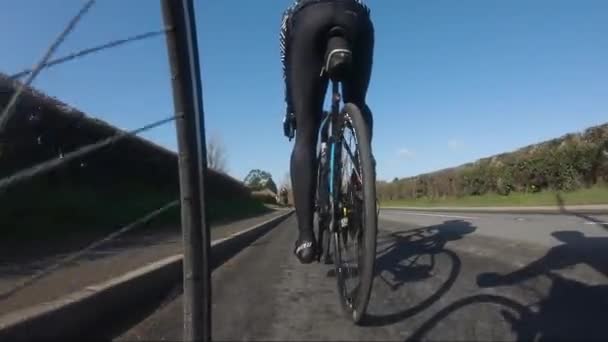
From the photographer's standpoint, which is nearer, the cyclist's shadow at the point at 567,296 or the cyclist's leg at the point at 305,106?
the cyclist's shadow at the point at 567,296

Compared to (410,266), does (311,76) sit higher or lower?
higher

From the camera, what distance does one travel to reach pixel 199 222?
180 centimetres

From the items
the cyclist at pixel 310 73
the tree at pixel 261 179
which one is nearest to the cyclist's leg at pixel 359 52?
the cyclist at pixel 310 73

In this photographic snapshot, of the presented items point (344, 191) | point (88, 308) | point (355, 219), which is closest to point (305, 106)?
point (344, 191)

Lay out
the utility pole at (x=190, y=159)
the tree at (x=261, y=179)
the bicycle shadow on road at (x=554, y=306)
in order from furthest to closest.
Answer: the tree at (x=261, y=179) < the bicycle shadow on road at (x=554, y=306) < the utility pole at (x=190, y=159)

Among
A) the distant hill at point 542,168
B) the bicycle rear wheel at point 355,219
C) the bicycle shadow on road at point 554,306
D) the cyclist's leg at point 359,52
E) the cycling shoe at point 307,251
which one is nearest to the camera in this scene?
the bicycle shadow on road at point 554,306

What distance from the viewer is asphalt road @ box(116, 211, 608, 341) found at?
234cm

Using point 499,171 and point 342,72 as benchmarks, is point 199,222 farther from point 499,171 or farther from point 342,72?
point 499,171

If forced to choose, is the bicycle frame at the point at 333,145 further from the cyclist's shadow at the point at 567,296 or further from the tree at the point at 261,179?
the tree at the point at 261,179

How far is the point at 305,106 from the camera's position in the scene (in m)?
3.10

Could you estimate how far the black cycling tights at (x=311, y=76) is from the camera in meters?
2.85

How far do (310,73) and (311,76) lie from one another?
2 centimetres

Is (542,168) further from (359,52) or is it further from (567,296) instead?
(359,52)

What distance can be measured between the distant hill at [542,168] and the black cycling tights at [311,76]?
2493 cm
